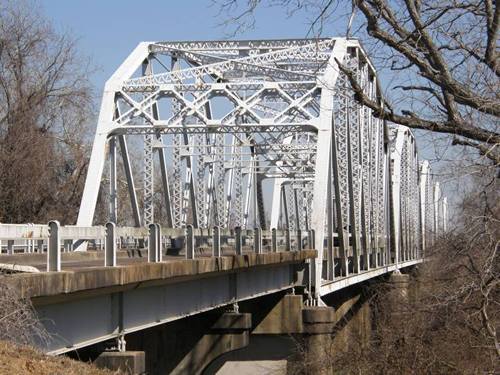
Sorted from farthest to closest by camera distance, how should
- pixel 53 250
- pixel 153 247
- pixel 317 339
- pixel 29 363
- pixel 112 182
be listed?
pixel 112 182
pixel 317 339
pixel 153 247
pixel 53 250
pixel 29 363

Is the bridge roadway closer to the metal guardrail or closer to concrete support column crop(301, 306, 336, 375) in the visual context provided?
the metal guardrail

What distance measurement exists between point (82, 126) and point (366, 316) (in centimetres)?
1705

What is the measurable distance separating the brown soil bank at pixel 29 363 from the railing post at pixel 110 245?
3.43 m

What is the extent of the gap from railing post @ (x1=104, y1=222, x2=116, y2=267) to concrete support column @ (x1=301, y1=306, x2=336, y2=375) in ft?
33.8

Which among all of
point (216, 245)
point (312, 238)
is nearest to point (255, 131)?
point (312, 238)

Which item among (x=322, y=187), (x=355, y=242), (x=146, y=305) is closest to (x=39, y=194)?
(x=355, y=242)

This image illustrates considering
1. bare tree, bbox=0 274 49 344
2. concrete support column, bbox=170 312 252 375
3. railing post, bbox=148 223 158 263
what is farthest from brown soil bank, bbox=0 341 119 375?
concrete support column, bbox=170 312 252 375

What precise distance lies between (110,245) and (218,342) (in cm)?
1061

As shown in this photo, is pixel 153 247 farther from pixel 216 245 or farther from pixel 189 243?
pixel 216 245

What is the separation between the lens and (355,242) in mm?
39781

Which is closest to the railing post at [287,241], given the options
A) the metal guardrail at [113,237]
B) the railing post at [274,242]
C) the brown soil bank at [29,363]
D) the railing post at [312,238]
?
the metal guardrail at [113,237]

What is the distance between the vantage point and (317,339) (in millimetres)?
27781

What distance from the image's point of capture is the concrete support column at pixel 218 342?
23.8m

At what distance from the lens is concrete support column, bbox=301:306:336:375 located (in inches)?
943
